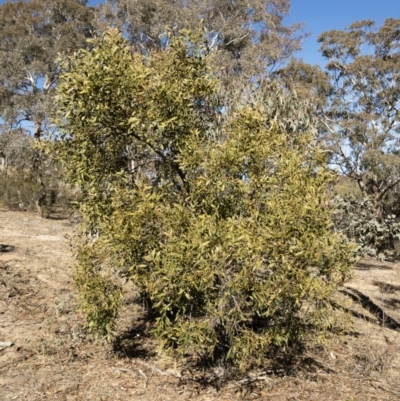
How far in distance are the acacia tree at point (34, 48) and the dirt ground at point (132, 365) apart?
43.4 feet

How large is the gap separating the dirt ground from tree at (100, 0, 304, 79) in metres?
16.9

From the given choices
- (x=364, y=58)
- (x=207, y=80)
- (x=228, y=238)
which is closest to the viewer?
(x=228, y=238)

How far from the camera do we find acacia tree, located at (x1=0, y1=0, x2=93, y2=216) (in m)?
20.0

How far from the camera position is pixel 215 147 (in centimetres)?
465

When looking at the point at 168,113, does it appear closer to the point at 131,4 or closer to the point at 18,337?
the point at 18,337

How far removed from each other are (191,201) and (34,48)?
21921 mm

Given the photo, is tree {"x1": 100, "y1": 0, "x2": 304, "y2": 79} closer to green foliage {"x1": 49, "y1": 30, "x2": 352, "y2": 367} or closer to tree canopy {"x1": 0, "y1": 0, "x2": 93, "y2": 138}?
tree canopy {"x1": 0, "y1": 0, "x2": 93, "y2": 138}

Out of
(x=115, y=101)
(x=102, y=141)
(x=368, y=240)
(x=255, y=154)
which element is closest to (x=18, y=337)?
(x=102, y=141)

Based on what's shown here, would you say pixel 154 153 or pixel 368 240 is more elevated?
pixel 154 153

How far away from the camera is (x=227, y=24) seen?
23.0 meters

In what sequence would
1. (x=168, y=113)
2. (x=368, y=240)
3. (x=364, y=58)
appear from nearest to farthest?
(x=168, y=113), (x=368, y=240), (x=364, y=58)

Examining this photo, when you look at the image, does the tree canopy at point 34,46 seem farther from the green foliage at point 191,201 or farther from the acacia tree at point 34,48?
the green foliage at point 191,201

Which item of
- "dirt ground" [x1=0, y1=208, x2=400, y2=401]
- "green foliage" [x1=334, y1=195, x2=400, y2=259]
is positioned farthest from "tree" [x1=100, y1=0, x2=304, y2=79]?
"dirt ground" [x1=0, y1=208, x2=400, y2=401]

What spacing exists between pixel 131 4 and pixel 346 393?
22.0m
